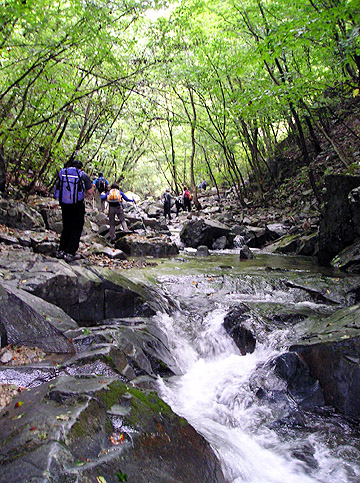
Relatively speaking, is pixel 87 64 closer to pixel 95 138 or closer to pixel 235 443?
pixel 95 138

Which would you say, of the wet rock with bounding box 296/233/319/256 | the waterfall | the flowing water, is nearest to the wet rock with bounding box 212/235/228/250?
the wet rock with bounding box 296/233/319/256

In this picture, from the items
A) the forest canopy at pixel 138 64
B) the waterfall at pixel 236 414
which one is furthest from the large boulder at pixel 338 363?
the forest canopy at pixel 138 64

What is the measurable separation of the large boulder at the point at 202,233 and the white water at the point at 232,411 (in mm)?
9601

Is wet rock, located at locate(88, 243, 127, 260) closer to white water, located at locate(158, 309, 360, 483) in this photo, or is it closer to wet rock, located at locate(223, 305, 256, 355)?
white water, located at locate(158, 309, 360, 483)

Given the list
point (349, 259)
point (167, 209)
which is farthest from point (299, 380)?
point (167, 209)

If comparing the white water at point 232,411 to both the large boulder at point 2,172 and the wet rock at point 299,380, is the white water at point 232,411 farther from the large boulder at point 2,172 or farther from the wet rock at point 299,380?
the large boulder at point 2,172

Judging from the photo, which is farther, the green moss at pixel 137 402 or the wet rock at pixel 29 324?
the wet rock at pixel 29 324

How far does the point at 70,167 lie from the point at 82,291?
3329 millimetres

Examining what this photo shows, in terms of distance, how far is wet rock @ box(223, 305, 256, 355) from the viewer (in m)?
5.61

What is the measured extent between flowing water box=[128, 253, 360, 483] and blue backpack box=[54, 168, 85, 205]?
265cm

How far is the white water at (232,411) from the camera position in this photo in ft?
10.6

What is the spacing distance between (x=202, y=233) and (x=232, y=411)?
1206 centimetres

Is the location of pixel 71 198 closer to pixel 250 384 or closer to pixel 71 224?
pixel 71 224

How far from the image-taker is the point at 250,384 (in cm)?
471
